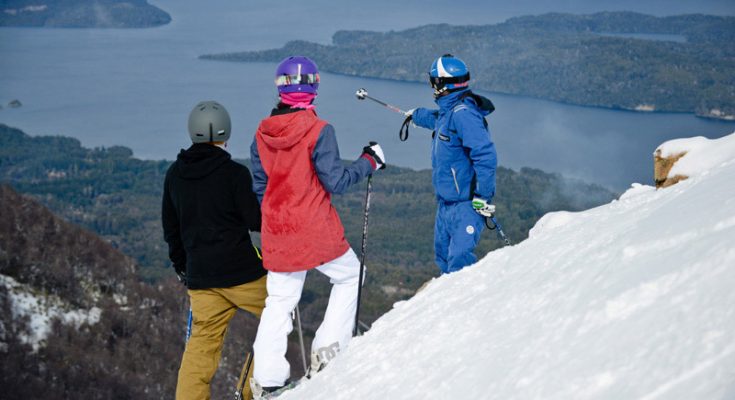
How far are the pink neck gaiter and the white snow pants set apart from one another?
3.42 feet

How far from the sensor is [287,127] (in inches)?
169

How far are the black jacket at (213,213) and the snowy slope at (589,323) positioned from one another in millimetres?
958

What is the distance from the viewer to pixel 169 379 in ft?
177

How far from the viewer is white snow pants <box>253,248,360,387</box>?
4410 mm

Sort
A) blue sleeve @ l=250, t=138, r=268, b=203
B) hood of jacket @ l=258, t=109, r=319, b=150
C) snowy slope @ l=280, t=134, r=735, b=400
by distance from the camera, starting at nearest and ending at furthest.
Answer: snowy slope @ l=280, t=134, r=735, b=400
hood of jacket @ l=258, t=109, r=319, b=150
blue sleeve @ l=250, t=138, r=268, b=203

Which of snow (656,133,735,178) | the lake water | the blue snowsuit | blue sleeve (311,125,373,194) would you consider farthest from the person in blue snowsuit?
the lake water

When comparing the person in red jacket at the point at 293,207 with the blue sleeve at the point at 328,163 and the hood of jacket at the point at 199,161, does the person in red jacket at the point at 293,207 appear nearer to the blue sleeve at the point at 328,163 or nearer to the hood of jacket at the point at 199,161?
the blue sleeve at the point at 328,163

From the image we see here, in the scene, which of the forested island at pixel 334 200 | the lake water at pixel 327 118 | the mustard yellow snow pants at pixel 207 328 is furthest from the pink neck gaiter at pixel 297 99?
the lake water at pixel 327 118

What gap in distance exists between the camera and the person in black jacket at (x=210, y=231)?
14.6 ft

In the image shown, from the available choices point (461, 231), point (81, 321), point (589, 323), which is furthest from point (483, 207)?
point (81, 321)

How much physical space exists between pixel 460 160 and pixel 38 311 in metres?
53.5

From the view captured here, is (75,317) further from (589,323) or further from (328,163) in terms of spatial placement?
(589,323)

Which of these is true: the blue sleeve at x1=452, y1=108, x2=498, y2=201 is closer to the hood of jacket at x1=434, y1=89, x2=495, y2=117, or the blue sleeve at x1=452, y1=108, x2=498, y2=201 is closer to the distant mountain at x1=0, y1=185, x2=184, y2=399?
the hood of jacket at x1=434, y1=89, x2=495, y2=117

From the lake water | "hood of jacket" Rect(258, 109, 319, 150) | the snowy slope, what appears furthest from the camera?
the lake water
